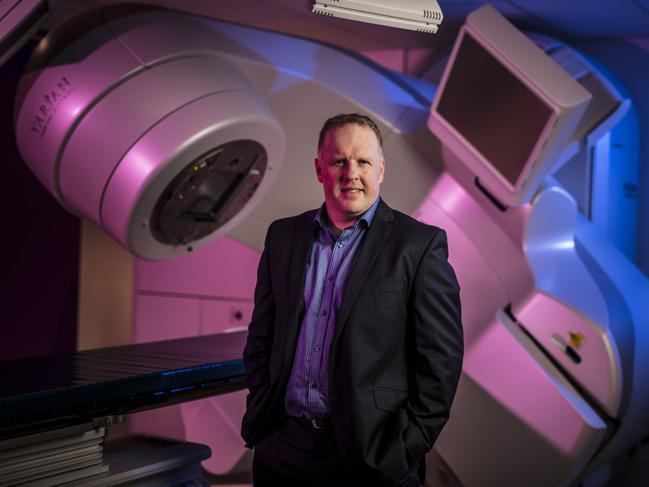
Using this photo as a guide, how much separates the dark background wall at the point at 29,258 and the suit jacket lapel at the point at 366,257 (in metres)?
2.82

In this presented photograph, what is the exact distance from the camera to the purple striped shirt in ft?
4.85

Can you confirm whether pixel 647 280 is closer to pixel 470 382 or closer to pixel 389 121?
pixel 470 382

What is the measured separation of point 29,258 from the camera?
395 centimetres

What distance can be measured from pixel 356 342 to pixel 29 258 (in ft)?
9.61

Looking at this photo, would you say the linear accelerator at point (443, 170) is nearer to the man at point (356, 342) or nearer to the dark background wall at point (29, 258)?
the man at point (356, 342)

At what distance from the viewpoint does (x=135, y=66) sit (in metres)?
2.24

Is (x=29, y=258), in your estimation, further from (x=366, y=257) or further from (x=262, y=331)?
(x=366, y=257)

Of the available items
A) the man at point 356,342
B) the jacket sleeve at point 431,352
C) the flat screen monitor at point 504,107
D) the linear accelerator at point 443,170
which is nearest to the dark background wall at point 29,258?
the linear accelerator at point 443,170

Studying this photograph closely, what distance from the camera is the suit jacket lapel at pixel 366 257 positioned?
1.45 m

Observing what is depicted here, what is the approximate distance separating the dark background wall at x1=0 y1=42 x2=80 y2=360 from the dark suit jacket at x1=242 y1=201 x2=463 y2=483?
2737 millimetres

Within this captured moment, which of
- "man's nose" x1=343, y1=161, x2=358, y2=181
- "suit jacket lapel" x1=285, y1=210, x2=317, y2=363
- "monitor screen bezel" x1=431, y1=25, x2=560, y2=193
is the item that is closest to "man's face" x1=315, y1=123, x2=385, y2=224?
"man's nose" x1=343, y1=161, x2=358, y2=181

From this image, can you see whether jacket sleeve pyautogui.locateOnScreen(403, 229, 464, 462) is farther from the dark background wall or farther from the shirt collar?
the dark background wall

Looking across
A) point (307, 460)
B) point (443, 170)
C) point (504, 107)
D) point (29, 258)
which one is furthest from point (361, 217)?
point (29, 258)

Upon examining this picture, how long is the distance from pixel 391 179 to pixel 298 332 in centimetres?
146
